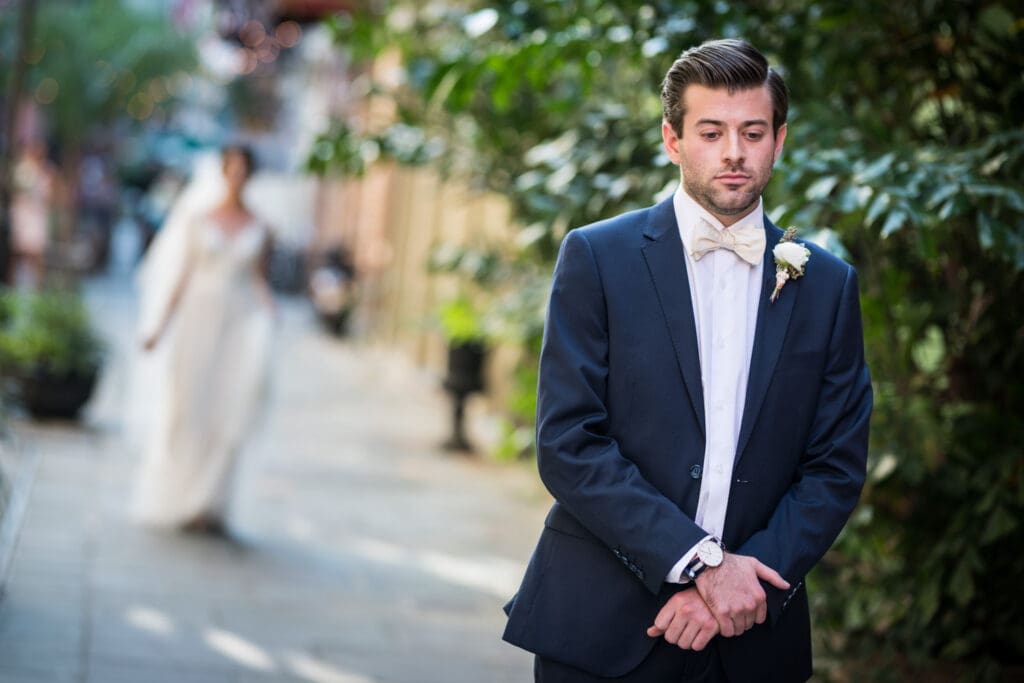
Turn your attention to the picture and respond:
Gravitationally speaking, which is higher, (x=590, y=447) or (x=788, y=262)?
(x=788, y=262)

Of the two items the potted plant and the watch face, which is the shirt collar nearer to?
the watch face

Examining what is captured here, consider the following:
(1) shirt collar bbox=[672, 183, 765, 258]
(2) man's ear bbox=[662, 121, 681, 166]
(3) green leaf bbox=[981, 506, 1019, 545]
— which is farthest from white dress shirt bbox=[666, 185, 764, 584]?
(3) green leaf bbox=[981, 506, 1019, 545]

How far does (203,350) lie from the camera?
802 cm

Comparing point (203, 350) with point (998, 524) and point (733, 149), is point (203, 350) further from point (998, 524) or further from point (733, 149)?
point (733, 149)

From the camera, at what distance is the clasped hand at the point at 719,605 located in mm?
2594

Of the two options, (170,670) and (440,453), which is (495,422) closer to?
(440,453)

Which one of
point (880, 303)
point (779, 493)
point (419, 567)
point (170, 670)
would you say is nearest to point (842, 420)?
point (779, 493)

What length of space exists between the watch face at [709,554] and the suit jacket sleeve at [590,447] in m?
0.02

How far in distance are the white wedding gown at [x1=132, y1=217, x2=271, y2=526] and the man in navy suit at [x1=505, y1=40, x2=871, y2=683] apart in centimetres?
539

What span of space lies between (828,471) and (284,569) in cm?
496

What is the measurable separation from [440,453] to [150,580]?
5240mm

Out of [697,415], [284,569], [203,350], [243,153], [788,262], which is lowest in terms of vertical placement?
[284,569]

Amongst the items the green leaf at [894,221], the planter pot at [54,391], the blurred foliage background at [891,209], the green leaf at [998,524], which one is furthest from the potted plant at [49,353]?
the green leaf at [894,221]

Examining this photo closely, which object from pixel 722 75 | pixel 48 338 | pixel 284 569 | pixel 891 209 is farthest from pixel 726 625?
pixel 48 338
